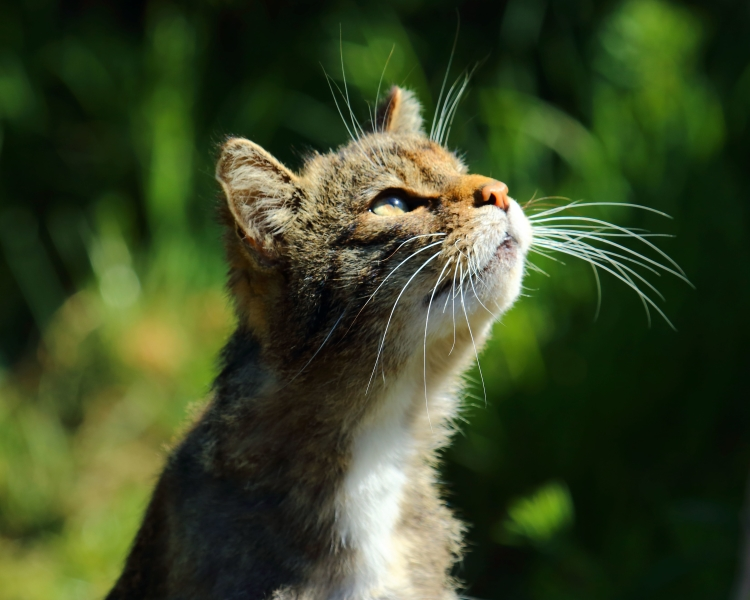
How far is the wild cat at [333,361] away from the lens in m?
2.41

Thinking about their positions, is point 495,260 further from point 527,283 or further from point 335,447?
point 527,283

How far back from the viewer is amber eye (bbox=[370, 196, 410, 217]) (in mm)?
2521

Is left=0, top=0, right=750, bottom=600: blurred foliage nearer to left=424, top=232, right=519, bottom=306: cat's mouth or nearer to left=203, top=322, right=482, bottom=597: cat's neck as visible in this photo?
left=203, top=322, right=482, bottom=597: cat's neck

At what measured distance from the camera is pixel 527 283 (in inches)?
172

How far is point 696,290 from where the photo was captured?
4.04 metres

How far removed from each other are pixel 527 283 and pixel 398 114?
5.11 feet

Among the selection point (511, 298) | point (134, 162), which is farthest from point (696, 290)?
point (134, 162)

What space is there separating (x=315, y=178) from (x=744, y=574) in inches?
62.1

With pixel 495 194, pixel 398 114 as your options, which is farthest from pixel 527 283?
pixel 495 194

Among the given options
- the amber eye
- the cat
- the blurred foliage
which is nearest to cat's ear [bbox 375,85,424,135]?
the blurred foliage

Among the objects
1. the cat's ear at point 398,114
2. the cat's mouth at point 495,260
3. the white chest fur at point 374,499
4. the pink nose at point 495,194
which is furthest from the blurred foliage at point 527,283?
the pink nose at point 495,194

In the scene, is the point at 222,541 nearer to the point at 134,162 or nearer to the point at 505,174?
the point at 505,174

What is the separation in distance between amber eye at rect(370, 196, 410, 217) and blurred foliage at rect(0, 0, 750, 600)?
0.57 metres

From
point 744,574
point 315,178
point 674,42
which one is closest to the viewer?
point 744,574
